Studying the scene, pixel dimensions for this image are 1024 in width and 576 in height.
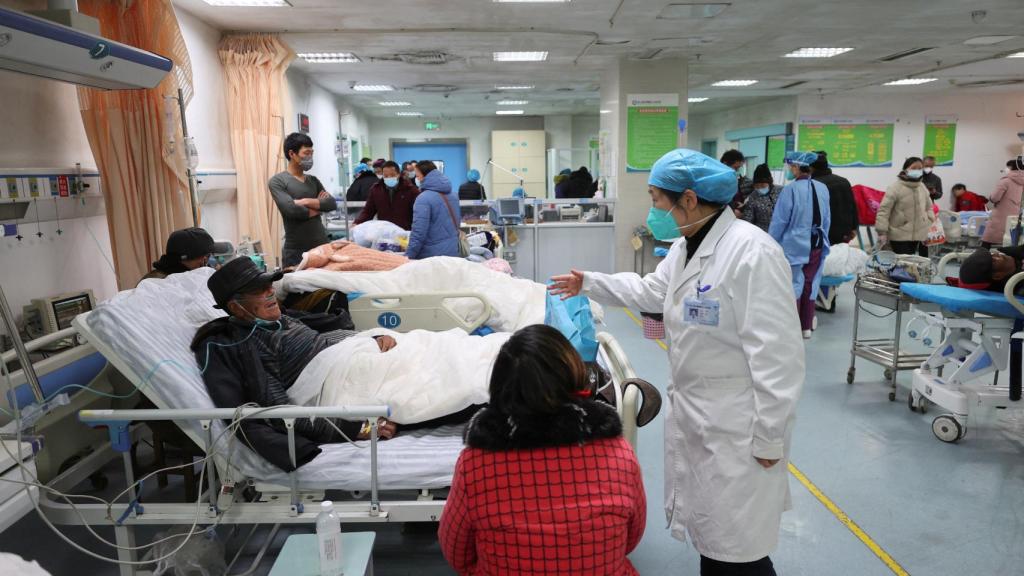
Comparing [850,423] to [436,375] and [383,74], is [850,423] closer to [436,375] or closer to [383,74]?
[436,375]

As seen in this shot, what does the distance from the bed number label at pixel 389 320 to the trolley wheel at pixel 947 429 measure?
2.94 metres

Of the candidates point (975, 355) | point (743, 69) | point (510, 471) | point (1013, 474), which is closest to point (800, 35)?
point (743, 69)

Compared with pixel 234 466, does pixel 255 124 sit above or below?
above

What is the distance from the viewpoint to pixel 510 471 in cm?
121

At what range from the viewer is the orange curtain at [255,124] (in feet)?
17.8

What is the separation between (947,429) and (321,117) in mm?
8460

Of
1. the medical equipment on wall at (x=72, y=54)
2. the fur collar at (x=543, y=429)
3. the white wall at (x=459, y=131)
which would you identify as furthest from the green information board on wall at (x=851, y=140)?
the fur collar at (x=543, y=429)

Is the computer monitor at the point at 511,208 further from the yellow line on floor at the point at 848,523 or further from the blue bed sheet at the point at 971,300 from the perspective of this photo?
the yellow line on floor at the point at 848,523

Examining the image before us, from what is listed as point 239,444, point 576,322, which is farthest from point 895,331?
point 239,444

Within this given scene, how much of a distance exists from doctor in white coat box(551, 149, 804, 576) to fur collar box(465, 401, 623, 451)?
1.94 feet

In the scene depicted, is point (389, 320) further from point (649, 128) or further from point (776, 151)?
point (776, 151)

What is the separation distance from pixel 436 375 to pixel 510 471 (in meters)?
1.12

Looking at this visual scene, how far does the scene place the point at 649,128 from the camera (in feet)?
24.2

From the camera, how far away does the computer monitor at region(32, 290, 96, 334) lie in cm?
294
